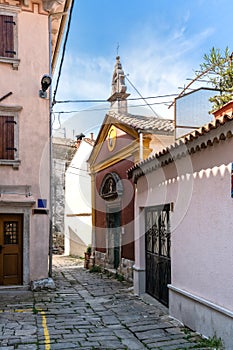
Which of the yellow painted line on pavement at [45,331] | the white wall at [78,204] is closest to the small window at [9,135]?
the yellow painted line on pavement at [45,331]

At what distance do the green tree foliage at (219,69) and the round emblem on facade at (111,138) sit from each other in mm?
4391

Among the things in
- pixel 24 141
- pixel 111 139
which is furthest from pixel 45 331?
pixel 111 139

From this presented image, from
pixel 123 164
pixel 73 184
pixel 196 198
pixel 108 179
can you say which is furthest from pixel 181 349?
pixel 73 184

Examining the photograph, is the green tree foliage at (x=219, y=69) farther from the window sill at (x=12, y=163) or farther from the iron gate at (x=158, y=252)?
the window sill at (x=12, y=163)

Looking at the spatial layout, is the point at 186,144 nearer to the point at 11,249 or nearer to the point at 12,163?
the point at 12,163

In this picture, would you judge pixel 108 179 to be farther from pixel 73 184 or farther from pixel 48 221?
pixel 73 184

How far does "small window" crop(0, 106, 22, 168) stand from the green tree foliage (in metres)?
5.14

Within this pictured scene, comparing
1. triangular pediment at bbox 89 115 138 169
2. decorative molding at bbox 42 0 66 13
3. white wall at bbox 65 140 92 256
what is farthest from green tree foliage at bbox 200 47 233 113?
white wall at bbox 65 140 92 256

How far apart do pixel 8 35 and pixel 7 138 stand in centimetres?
285

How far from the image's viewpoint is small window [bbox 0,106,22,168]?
10227mm

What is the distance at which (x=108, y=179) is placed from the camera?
13.9 meters

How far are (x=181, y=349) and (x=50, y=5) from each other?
9.39 m

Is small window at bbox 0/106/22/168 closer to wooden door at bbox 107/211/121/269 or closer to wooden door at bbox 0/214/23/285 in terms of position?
wooden door at bbox 0/214/23/285

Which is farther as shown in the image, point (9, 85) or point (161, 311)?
point (9, 85)
